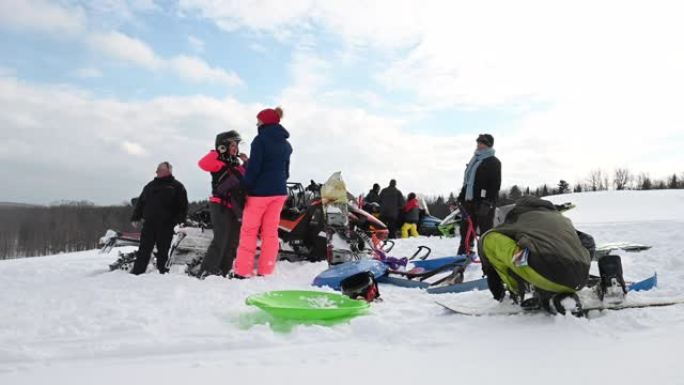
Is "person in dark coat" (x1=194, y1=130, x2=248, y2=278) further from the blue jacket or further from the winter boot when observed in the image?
the winter boot

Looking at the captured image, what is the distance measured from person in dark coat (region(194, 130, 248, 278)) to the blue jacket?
0.21 metres

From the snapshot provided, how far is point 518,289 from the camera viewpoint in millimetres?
3496

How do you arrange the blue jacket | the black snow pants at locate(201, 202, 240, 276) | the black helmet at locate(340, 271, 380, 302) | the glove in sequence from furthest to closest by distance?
the glove, the black snow pants at locate(201, 202, 240, 276), the blue jacket, the black helmet at locate(340, 271, 380, 302)

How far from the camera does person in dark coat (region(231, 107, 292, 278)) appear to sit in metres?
5.54

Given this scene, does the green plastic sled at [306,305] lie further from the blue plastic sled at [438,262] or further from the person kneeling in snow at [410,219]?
the person kneeling in snow at [410,219]

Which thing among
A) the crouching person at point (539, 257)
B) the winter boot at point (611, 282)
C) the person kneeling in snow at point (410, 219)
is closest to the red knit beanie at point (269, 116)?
the crouching person at point (539, 257)

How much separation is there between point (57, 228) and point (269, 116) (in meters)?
84.0

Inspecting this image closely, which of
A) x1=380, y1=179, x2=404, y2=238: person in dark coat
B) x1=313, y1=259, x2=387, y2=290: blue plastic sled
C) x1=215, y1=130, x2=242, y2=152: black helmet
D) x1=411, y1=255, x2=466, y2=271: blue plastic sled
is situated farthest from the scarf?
x1=380, y1=179, x2=404, y2=238: person in dark coat

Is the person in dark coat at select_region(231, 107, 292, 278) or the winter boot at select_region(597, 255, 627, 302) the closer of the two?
the winter boot at select_region(597, 255, 627, 302)

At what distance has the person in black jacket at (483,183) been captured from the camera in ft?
21.9

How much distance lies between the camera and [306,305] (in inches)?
149

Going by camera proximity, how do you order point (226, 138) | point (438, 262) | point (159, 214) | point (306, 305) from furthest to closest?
point (438, 262) → point (159, 214) → point (226, 138) → point (306, 305)

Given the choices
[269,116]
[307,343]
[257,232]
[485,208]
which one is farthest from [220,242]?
[485,208]

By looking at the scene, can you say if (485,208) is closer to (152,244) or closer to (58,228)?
(152,244)
